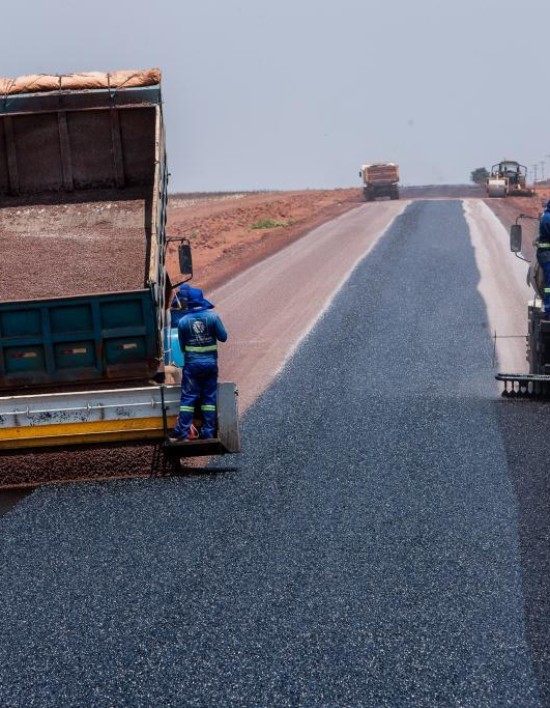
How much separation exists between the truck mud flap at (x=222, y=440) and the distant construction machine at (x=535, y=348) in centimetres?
452

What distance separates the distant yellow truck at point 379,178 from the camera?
64.8 m

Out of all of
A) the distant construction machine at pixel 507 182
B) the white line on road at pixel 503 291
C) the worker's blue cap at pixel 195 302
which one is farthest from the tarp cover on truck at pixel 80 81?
the distant construction machine at pixel 507 182

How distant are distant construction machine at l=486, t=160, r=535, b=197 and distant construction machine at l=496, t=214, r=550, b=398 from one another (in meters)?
44.4

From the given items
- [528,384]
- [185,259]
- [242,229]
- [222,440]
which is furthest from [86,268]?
[242,229]

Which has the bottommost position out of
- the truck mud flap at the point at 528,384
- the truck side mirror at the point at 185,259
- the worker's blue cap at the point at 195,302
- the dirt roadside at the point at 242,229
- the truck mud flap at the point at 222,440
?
the dirt roadside at the point at 242,229

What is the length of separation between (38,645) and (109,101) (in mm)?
9027

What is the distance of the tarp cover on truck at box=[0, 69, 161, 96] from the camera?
14.9 metres

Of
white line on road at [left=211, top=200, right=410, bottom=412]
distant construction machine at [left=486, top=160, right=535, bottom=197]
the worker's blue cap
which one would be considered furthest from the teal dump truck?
distant construction machine at [left=486, top=160, right=535, bottom=197]

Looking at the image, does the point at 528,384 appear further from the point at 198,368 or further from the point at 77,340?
the point at 77,340

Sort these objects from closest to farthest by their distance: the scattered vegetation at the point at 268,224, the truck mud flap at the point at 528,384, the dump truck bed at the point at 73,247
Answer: the dump truck bed at the point at 73,247 < the truck mud flap at the point at 528,384 < the scattered vegetation at the point at 268,224

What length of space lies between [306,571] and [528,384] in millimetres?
8107

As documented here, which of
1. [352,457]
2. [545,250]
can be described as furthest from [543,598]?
[545,250]

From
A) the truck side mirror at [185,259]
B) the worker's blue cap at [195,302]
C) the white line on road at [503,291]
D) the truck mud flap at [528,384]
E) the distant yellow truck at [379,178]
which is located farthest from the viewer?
the distant yellow truck at [379,178]

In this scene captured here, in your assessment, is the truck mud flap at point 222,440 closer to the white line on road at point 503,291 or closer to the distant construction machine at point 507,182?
the white line on road at point 503,291
